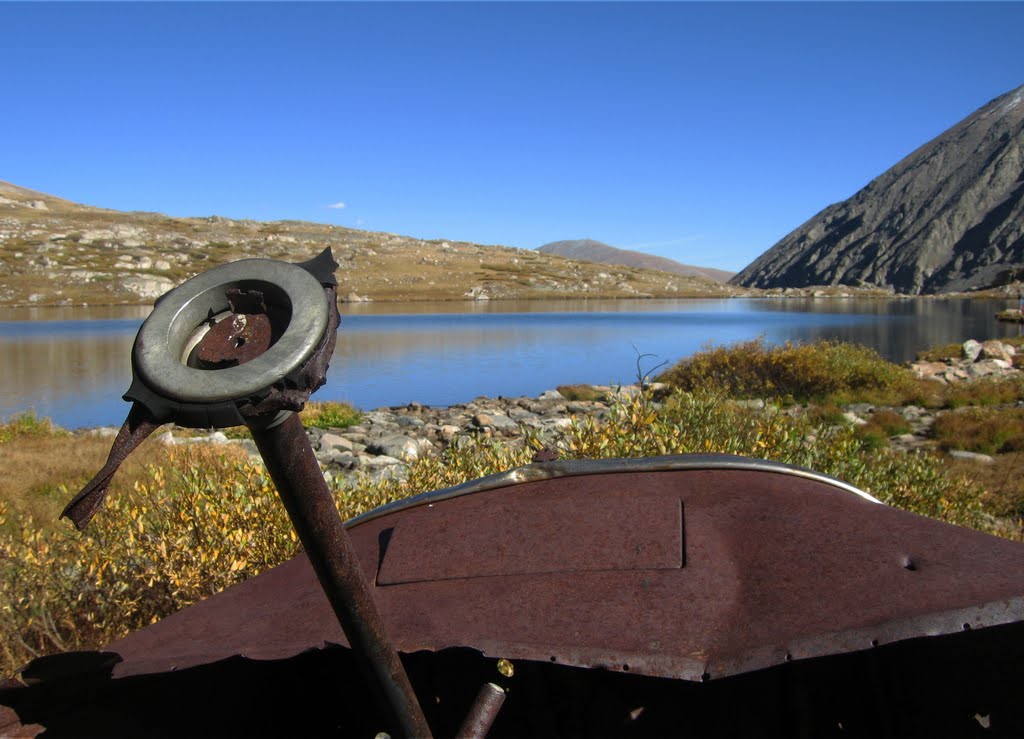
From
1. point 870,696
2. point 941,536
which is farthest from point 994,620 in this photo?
point 870,696

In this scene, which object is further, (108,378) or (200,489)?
(108,378)

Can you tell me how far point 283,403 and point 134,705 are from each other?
60.5 inches

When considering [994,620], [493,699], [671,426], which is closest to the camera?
[994,620]

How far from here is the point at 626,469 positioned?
2.60 metres

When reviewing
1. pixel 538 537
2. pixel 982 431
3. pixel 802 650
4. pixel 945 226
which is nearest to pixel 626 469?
pixel 538 537

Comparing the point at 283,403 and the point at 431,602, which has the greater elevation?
the point at 283,403

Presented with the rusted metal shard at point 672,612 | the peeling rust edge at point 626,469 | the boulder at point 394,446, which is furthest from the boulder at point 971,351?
the rusted metal shard at point 672,612

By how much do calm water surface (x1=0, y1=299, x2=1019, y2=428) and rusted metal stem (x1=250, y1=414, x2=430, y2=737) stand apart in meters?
9.88

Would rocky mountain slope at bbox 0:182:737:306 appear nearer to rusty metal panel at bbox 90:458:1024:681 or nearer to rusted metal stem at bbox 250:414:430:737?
rusty metal panel at bbox 90:458:1024:681

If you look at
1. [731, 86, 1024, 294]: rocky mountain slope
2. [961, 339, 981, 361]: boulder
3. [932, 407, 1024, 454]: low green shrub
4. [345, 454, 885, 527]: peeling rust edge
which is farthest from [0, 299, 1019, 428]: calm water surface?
[731, 86, 1024, 294]: rocky mountain slope

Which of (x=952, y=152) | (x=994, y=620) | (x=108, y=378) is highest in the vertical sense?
(x=952, y=152)

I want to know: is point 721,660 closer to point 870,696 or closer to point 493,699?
point 493,699

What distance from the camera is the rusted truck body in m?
1.80

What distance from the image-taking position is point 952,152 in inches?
7382
